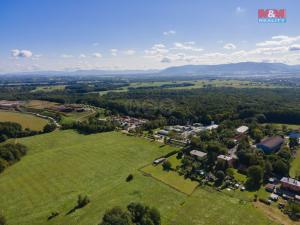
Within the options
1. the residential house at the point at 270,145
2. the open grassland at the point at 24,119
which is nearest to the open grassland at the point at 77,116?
the open grassland at the point at 24,119

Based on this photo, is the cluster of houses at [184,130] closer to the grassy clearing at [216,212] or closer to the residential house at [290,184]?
the residential house at [290,184]

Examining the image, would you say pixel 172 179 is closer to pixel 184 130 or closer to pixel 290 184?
pixel 290 184

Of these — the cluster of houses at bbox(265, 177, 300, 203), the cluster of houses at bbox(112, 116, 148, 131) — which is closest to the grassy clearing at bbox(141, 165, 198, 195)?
the cluster of houses at bbox(265, 177, 300, 203)

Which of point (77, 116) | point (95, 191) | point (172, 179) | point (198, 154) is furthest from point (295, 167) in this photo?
point (77, 116)

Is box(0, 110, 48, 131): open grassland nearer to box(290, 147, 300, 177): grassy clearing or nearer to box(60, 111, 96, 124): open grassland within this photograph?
box(60, 111, 96, 124): open grassland

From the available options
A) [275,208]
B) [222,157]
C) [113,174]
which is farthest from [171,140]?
[275,208]

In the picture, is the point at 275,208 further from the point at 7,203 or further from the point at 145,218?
the point at 7,203
